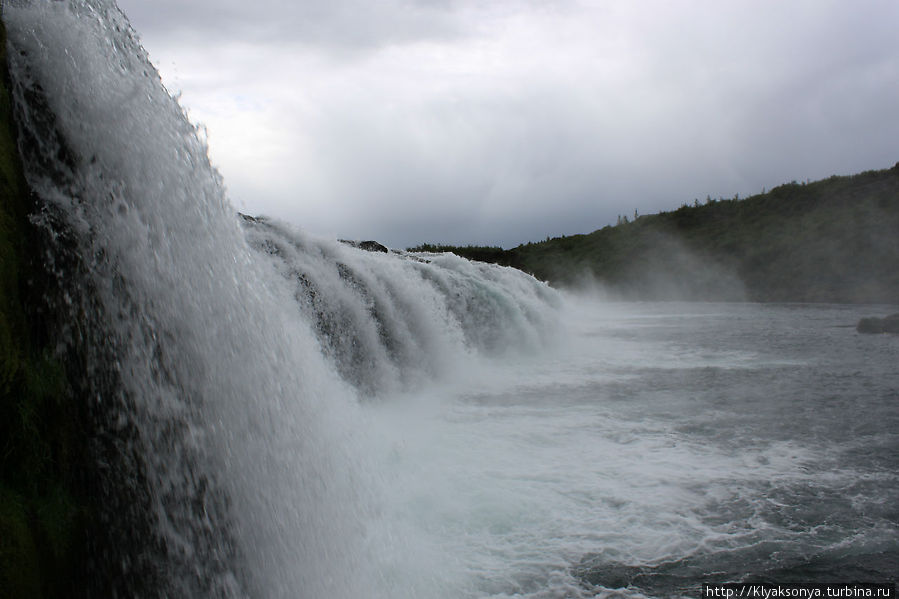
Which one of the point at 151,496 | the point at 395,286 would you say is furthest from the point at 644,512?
the point at 395,286

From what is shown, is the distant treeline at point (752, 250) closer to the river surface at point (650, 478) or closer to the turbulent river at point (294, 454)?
the river surface at point (650, 478)

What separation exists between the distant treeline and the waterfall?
3236 centimetres

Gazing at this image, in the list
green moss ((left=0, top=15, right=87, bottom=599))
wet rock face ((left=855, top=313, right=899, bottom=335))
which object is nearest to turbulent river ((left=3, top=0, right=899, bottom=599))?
green moss ((left=0, top=15, right=87, bottom=599))

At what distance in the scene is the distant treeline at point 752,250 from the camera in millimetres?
33094

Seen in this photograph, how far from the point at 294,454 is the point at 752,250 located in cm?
4235

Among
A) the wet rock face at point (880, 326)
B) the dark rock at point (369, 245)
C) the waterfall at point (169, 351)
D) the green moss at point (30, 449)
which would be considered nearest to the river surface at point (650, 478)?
the waterfall at point (169, 351)

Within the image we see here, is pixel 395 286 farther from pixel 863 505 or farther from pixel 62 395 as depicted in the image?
pixel 62 395

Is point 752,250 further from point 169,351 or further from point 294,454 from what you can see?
point 169,351

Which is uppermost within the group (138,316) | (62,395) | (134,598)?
(138,316)

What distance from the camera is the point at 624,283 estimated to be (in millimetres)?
46188

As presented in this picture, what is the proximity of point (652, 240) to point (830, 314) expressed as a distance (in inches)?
1137

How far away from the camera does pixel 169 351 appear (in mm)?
2518

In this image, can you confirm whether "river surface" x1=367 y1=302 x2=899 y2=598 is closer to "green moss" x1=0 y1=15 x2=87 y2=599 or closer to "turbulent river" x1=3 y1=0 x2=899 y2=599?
"turbulent river" x1=3 y1=0 x2=899 y2=599

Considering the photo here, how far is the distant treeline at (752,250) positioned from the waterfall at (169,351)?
106 feet
